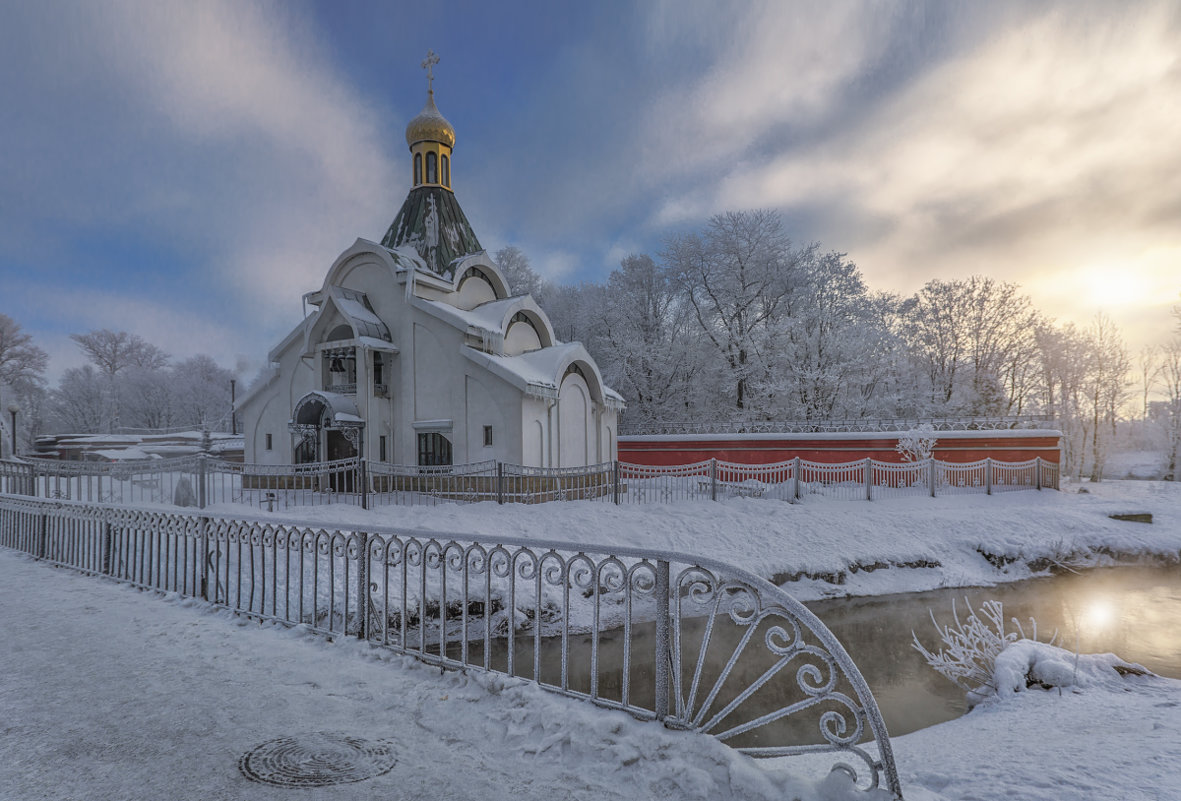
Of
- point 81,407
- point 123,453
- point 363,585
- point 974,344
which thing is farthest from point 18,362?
point 974,344

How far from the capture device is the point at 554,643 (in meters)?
8.14

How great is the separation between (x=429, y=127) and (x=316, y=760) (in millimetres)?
21770

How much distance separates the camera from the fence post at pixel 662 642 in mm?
3285

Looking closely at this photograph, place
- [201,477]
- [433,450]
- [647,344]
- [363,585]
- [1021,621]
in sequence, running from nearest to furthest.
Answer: [363,585] < [1021,621] < [201,477] < [433,450] < [647,344]

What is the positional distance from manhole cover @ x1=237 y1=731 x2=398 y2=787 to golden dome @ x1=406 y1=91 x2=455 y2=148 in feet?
70.7

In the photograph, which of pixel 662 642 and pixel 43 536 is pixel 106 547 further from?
pixel 662 642

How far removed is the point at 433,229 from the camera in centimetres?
2031

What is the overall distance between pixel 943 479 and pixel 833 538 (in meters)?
8.43

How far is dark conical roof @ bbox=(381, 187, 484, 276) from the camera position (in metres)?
20.0

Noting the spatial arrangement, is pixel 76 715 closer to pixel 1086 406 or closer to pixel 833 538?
pixel 833 538

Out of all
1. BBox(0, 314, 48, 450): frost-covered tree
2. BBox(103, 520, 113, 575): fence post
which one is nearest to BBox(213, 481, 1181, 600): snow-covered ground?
BBox(103, 520, 113, 575): fence post

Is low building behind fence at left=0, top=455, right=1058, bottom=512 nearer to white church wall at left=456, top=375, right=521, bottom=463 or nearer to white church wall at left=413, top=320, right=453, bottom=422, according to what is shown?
white church wall at left=456, top=375, right=521, bottom=463

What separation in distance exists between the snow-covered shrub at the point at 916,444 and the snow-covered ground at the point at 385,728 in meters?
15.8

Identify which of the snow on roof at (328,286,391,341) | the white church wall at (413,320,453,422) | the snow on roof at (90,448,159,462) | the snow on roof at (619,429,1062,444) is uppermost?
the snow on roof at (328,286,391,341)
